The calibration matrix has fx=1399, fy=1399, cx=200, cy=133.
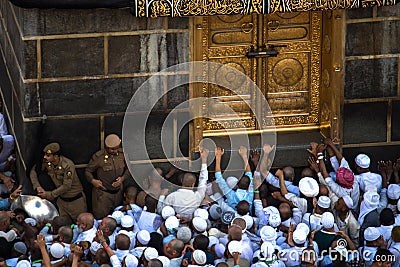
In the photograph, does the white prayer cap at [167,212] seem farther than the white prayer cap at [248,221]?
Yes

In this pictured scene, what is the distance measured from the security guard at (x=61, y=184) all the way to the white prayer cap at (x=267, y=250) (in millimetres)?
2826

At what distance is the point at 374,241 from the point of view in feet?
57.5

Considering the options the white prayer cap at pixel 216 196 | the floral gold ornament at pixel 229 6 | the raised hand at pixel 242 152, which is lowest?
the white prayer cap at pixel 216 196

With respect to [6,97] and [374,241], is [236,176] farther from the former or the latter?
[6,97]

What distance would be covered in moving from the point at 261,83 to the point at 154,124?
1746mm

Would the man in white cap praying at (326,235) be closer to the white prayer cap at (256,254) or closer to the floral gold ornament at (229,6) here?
the white prayer cap at (256,254)

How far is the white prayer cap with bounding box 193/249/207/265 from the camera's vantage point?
55.1 ft

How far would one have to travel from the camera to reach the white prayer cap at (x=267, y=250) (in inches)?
673

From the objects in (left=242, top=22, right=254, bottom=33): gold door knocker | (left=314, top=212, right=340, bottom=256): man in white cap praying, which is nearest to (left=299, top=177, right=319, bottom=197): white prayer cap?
(left=314, top=212, right=340, bottom=256): man in white cap praying

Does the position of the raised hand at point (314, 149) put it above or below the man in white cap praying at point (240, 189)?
above

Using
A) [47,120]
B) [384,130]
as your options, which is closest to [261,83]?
[384,130]

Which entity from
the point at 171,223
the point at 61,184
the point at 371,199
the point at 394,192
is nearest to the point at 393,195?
the point at 394,192

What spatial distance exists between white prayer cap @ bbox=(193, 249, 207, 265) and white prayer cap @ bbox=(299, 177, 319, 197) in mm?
2135
